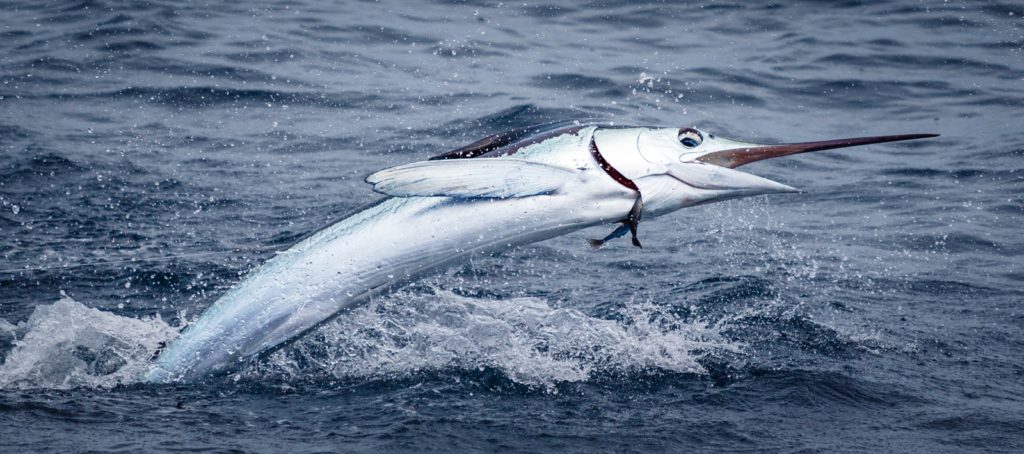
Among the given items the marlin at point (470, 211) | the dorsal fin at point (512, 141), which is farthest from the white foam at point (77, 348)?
the dorsal fin at point (512, 141)

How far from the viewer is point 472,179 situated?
3.69m

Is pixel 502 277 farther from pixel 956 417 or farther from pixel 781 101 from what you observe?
pixel 781 101

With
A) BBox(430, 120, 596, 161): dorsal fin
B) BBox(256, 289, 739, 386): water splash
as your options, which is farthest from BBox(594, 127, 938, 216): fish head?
BBox(256, 289, 739, 386): water splash

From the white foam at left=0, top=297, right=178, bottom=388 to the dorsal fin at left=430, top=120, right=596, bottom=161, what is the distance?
1.61 m

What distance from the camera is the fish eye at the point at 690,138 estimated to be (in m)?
3.87

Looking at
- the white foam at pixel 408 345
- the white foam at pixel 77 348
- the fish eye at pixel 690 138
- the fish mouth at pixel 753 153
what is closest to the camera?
the fish mouth at pixel 753 153

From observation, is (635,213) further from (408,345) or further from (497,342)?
(408,345)

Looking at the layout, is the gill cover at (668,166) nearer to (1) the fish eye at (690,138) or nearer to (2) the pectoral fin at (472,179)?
(1) the fish eye at (690,138)

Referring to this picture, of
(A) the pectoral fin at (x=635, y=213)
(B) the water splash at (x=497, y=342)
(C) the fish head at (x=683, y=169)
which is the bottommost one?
(B) the water splash at (x=497, y=342)

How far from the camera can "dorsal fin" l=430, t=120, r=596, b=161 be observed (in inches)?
155

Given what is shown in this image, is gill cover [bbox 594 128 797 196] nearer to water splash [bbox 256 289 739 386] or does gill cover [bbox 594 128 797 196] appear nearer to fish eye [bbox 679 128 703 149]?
fish eye [bbox 679 128 703 149]

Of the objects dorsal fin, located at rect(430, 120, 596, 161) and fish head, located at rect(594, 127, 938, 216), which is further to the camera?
dorsal fin, located at rect(430, 120, 596, 161)

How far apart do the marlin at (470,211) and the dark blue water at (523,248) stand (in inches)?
16.5

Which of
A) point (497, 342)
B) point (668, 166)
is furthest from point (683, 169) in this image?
point (497, 342)
